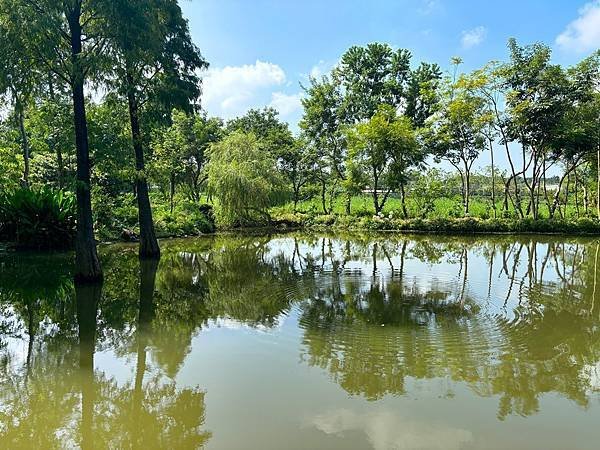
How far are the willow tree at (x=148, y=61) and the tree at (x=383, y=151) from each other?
14821 millimetres

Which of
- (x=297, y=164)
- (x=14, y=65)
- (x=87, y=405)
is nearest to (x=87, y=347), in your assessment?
(x=87, y=405)

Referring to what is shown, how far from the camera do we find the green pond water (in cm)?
415

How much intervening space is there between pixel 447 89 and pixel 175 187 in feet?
57.7

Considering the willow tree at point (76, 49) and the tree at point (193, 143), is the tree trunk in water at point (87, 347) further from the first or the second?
the tree at point (193, 143)

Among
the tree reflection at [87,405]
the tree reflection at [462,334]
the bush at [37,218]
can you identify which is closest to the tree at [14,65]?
the tree reflection at [87,405]

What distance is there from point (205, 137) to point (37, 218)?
16977 mm

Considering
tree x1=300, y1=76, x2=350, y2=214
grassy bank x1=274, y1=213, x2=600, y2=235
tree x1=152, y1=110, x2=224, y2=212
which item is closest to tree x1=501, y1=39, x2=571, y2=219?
grassy bank x1=274, y1=213, x2=600, y2=235

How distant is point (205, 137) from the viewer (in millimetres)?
31078

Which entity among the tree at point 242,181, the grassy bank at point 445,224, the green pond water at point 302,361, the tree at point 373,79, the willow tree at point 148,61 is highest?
the tree at point 373,79

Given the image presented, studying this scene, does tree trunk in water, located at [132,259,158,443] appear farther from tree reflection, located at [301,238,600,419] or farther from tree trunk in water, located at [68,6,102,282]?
tree reflection, located at [301,238,600,419]

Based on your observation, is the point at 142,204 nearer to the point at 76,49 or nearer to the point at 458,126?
the point at 76,49

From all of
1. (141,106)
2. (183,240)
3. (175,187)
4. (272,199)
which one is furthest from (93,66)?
(175,187)

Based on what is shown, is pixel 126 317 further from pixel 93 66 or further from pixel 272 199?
pixel 272 199

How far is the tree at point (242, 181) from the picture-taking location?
943 inches
